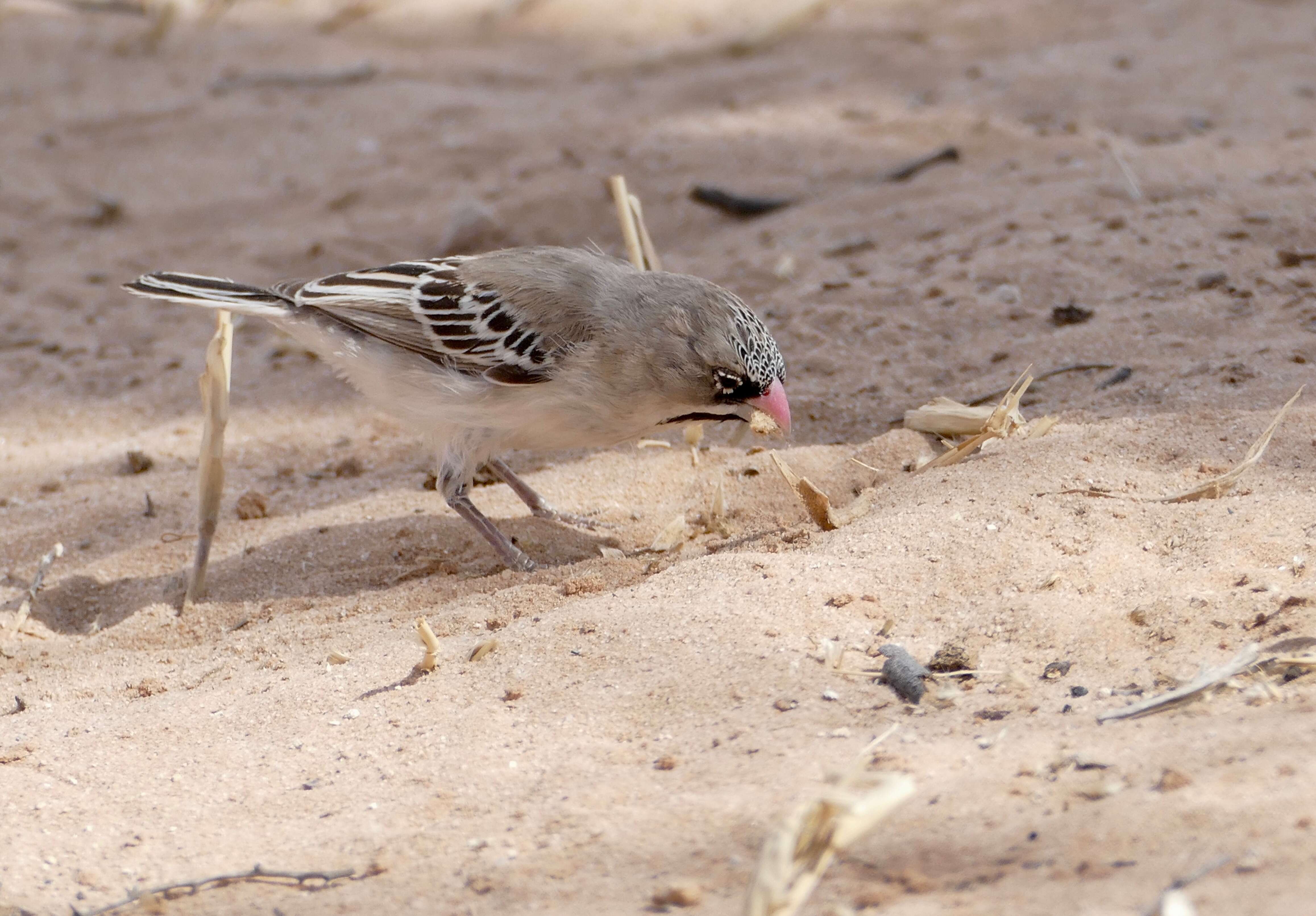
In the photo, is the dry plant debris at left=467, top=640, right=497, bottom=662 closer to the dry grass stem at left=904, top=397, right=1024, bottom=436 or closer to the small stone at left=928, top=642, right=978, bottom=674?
the small stone at left=928, top=642, right=978, bottom=674

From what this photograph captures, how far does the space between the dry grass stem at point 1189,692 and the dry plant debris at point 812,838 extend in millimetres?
744

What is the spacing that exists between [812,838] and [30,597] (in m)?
3.69

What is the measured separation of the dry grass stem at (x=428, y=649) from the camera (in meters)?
3.78

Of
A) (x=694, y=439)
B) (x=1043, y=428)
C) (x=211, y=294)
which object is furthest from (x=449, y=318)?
(x=1043, y=428)

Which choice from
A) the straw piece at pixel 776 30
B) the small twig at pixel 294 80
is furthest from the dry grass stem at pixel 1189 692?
the small twig at pixel 294 80

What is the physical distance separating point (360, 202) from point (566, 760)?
688 centimetres

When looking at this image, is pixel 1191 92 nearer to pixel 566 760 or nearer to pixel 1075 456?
pixel 1075 456

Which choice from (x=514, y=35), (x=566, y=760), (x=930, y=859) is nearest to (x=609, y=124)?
(x=514, y=35)

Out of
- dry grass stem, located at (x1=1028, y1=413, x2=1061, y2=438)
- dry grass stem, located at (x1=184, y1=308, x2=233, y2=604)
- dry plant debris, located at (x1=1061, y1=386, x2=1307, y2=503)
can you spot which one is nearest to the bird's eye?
dry grass stem, located at (x1=1028, y1=413, x2=1061, y2=438)

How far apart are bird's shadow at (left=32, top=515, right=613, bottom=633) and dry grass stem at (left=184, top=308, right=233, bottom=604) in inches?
4.1

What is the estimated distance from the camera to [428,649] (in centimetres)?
381

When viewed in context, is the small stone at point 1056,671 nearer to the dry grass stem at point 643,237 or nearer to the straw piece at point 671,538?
the straw piece at point 671,538

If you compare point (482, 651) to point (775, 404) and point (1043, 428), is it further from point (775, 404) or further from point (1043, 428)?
point (1043, 428)

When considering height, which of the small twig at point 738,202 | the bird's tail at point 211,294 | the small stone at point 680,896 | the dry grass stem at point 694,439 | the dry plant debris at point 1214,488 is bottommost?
the dry grass stem at point 694,439
